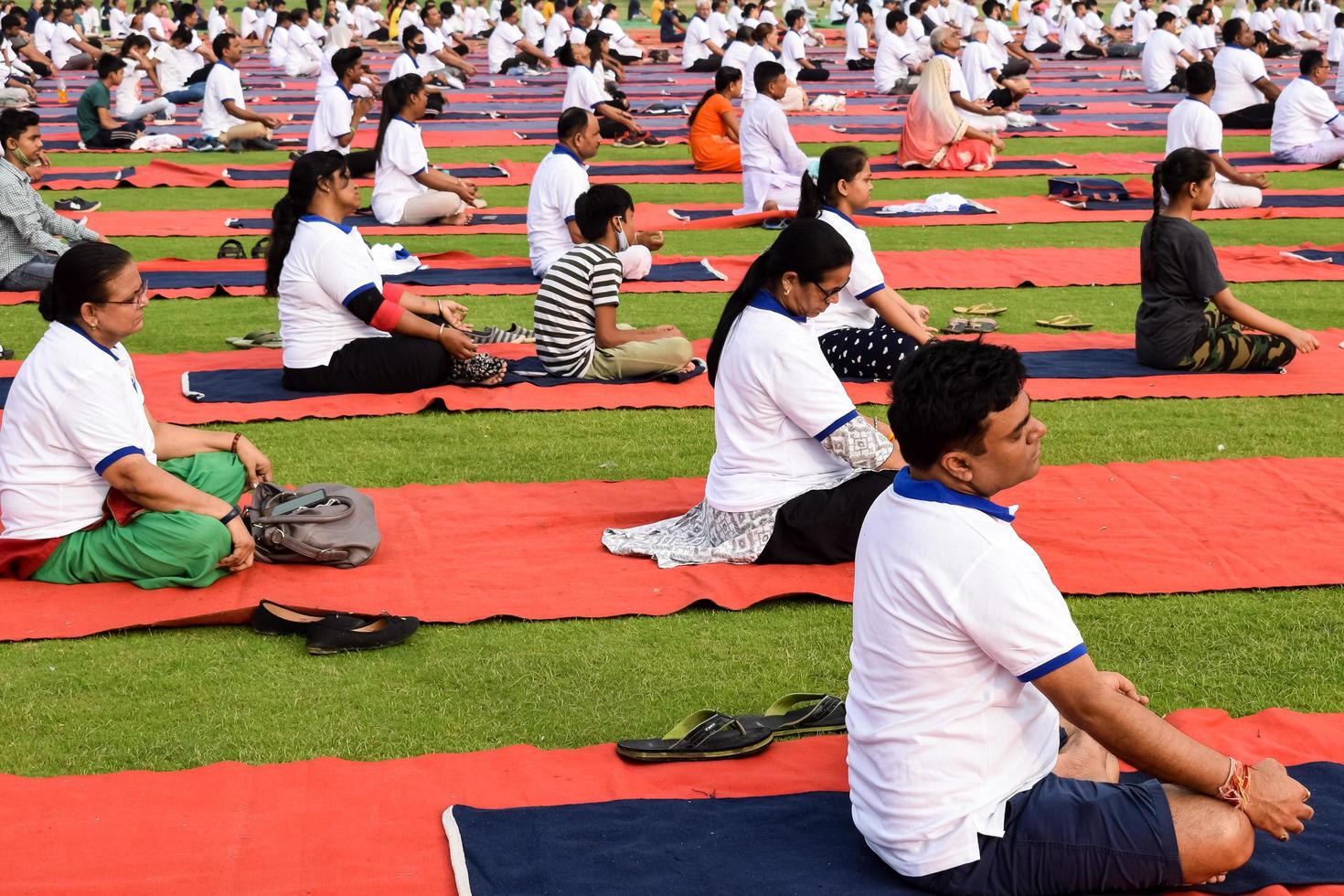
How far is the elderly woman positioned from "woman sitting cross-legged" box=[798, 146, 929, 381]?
Answer: 22.6ft

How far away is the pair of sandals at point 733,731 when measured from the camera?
366cm

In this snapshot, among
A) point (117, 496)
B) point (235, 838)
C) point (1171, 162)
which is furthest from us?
point (1171, 162)

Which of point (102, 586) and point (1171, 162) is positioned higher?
point (1171, 162)

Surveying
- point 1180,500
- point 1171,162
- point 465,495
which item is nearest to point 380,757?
point 465,495

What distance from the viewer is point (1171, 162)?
6.69 metres

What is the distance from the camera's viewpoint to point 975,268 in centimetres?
962

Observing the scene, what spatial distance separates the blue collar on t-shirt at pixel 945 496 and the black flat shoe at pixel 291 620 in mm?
2019

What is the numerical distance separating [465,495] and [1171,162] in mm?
3443

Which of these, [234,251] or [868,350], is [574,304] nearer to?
[868,350]

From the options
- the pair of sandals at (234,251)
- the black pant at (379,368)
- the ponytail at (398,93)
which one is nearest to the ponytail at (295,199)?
the black pant at (379,368)

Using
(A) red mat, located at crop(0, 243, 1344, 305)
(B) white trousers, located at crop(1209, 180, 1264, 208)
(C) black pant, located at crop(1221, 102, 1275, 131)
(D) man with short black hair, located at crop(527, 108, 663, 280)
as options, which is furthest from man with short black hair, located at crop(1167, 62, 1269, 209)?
(C) black pant, located at crop(1221, 102, 1275, 131)

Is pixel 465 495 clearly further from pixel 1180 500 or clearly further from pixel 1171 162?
pixel 1171 162

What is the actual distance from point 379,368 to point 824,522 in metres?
2.79

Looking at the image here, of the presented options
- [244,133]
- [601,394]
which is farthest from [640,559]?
[244,133]
